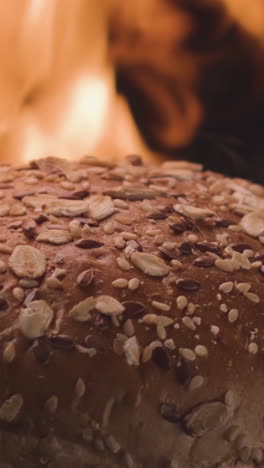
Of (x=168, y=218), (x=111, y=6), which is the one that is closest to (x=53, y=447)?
(x=168, y=218)

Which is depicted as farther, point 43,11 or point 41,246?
point 43,11

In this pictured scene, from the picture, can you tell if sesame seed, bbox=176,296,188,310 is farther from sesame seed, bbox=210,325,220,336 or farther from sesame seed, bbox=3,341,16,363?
sesame seed, bbox=3,341,16,363

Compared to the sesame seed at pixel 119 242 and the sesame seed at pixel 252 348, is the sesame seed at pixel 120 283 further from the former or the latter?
the sesame seed at pixel 252 348

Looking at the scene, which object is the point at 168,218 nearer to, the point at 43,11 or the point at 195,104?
the point at 43,11

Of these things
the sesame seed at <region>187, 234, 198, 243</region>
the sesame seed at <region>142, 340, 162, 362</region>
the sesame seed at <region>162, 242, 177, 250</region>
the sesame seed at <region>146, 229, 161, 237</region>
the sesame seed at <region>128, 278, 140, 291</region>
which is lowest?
the sesame seed at <region>142, 340, 162, 362</region>

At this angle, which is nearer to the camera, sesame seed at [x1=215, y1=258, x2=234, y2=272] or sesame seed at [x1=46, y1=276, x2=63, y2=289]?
sesame seed at [x1=46, y1=276, x2=63, y2=289]

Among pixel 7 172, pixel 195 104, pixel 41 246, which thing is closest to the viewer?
pixel 41 246

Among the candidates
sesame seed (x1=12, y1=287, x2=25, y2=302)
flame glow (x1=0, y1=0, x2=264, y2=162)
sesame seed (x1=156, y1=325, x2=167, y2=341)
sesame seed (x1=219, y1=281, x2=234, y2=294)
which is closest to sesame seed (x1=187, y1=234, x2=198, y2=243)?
sesame seed (x1=219, y1=281, x2=234, y2=294)
